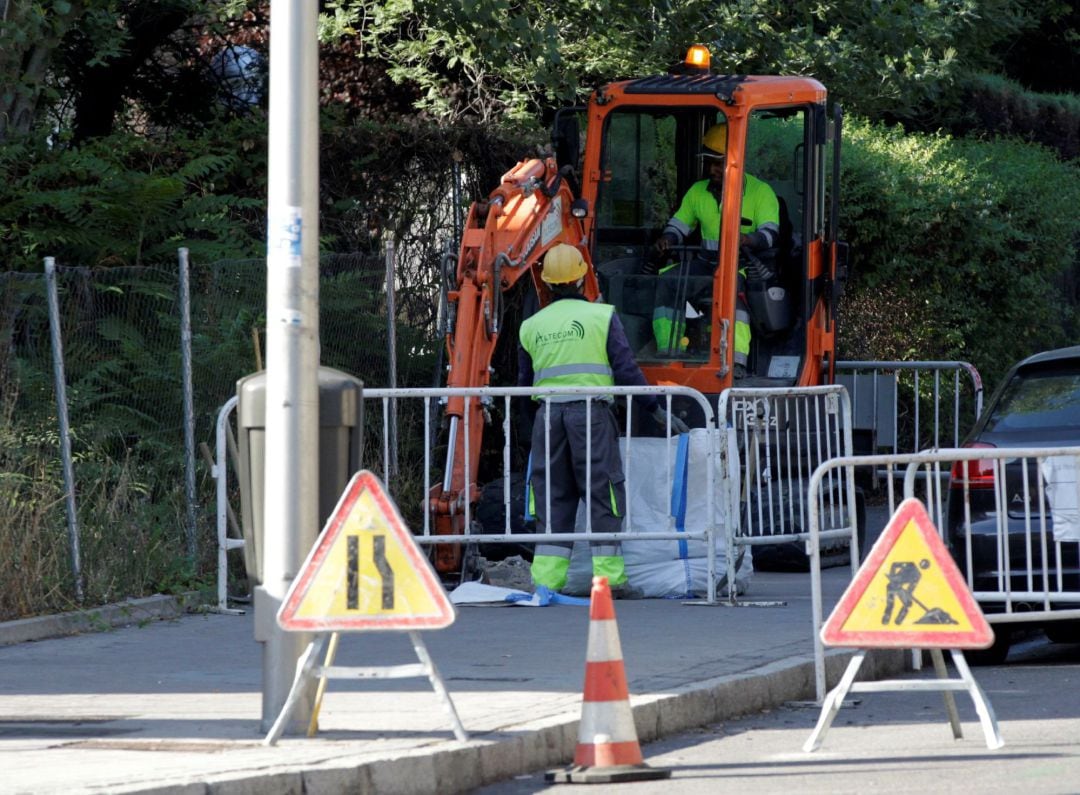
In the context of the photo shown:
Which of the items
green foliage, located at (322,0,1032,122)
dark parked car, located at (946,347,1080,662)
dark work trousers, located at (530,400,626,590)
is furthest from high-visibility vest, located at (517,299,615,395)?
green foliage, located at (322,0,1032,122)

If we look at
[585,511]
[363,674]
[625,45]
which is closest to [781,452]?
[585,511]

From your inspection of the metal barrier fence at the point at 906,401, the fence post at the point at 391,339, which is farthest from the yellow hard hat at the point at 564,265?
the metal barrier fence at the point at 906,401

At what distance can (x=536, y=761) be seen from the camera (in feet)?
22.9

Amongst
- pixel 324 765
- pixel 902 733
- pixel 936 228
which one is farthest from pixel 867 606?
pixel 936 228

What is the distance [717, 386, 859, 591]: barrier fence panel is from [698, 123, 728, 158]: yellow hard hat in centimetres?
218

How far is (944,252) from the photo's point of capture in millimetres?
18391

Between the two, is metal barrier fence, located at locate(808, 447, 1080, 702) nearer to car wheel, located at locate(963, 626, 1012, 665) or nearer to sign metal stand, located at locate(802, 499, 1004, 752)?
car wheel, located at locate(963, 626, 1012, 665)

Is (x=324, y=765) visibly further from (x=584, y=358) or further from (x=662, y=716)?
(x=584, y=358)

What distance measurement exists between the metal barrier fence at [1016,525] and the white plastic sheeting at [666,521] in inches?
81.0

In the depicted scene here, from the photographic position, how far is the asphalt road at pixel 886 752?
660 centimetres

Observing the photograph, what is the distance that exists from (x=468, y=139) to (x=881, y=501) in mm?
4923

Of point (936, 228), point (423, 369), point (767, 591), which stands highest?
point (936, 228)

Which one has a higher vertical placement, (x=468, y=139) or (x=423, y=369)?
(x=468, y=139)

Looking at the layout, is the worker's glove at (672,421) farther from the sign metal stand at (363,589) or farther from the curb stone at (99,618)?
the sign metal stand at (363,589)
